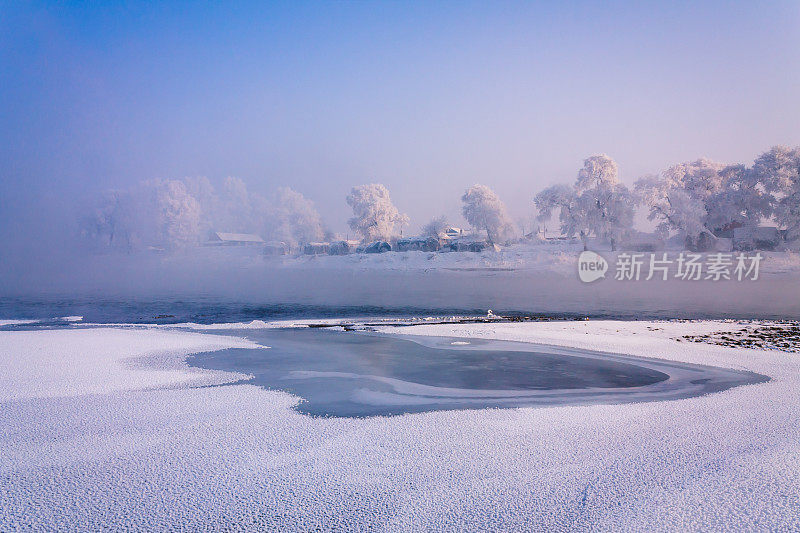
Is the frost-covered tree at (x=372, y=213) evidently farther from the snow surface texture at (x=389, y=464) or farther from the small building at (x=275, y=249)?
the snow surface texture at (x=389, y=464)

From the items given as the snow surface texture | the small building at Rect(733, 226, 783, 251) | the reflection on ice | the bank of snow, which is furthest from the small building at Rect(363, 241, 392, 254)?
the snow surface texture

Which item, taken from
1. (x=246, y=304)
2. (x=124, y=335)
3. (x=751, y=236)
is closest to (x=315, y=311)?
(x=246, y=304)

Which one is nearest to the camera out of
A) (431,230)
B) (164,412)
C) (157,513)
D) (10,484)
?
(157,513)

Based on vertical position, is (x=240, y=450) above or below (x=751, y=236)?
below

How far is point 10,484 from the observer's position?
10.6 ft

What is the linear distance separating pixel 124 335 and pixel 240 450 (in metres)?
8.54

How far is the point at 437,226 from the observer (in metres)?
77.4

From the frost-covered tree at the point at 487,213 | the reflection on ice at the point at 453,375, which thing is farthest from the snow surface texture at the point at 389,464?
the frost-covered tree at the point at 487,213

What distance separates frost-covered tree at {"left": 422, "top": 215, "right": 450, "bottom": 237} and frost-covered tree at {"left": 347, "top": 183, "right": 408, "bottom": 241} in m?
7.12

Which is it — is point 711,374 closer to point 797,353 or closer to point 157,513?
point 797,353

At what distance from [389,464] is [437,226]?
74.4m

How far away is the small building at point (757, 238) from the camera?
48.9 m

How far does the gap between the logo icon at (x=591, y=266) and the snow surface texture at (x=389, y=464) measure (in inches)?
1518

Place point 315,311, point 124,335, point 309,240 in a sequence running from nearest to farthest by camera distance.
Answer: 1. point 124,335
2. point 315,311
3. point 309,240
